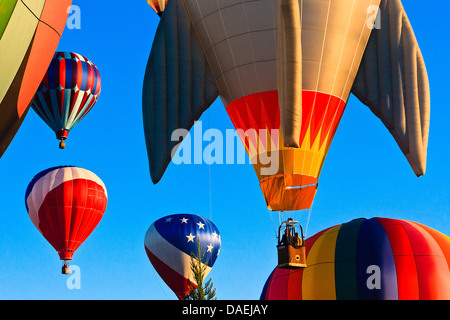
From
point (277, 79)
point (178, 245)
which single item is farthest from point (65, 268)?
point (277, 79)

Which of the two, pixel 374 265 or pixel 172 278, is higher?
pixel 172 278

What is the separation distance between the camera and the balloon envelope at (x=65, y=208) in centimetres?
2826

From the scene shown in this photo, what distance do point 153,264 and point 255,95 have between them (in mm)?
14627

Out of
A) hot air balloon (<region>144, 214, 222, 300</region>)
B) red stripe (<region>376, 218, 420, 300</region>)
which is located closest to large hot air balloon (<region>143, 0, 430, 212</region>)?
red stripe (<region>376, 218, 420, 300</region>)

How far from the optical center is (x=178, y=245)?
2955 cm

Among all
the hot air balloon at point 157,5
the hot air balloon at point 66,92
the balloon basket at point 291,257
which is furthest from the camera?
the hot air balloon at point 66,92

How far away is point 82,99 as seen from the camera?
28.1 meters

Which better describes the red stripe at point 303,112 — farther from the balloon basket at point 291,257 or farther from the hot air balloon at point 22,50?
the hot air balloon at point 22,50

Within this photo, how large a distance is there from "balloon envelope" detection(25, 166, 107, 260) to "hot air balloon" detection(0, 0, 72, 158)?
17.3 metres

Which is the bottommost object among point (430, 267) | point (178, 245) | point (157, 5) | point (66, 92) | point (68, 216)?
point (430, 267)

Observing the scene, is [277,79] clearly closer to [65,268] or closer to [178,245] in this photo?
[178,245]

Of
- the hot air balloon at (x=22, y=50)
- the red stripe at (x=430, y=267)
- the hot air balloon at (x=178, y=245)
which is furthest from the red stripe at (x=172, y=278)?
the hot air balloon at (x=22, y=50)

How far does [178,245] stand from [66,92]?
6770mm
